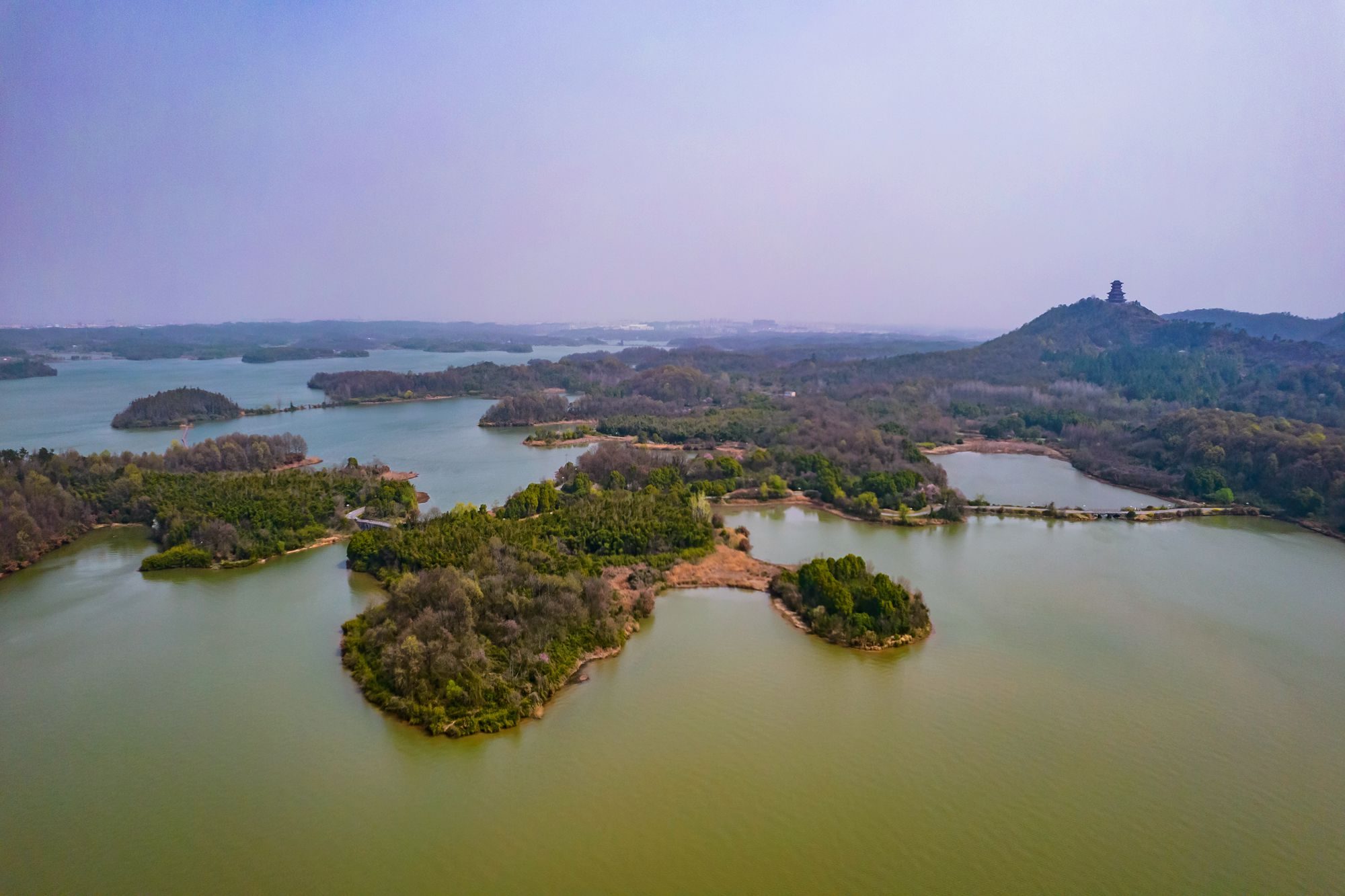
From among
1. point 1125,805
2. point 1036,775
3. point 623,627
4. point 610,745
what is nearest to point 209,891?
point 610,745

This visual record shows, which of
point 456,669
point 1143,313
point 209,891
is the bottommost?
point 209,891

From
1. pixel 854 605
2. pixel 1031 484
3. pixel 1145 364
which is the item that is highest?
pixel 1145 364

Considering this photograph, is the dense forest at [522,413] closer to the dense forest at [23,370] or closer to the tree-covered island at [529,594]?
the tree-covered island at [529,594]

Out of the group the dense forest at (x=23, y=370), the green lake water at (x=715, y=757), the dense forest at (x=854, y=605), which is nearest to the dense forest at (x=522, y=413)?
the green lake water at (x=715, y=757)

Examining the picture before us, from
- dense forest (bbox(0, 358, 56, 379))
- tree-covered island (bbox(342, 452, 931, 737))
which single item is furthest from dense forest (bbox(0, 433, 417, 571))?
dense forest (bbox(0, 358, 56, 379))

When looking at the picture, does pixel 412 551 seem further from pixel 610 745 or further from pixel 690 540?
pixel 610 745

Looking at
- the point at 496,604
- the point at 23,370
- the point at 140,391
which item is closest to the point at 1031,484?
the point at 496,604

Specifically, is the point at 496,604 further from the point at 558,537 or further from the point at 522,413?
the point at 522,413
